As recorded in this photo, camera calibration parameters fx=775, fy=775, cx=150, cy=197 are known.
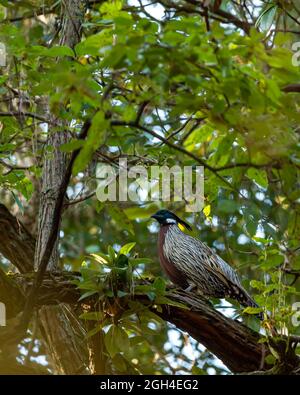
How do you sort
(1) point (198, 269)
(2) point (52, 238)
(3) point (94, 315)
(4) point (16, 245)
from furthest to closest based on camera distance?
1. (1) point (198, 269)
2. (4) point (16, 245)
3. (3) point (94, 315)
4. (2) point (52, 238)

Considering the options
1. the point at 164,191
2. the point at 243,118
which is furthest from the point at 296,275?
the point at 243,118

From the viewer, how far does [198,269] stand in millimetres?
5816

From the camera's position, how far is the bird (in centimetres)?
577

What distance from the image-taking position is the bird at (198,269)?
577 cm

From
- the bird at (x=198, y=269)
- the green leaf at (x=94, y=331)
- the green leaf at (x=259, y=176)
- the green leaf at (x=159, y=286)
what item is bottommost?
the green leaf at (x=94, y=331)

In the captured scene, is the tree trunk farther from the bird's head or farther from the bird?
the bird's head

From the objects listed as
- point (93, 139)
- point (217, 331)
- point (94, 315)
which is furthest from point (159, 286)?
point (93, 139)

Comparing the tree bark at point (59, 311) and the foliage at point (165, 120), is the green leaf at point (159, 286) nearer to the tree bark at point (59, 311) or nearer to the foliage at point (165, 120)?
the foliage at point (165, 120)

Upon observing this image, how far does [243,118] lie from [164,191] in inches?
70.3

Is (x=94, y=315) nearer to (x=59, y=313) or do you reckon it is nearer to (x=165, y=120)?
(x=59, y=313)

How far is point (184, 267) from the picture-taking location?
5.84m

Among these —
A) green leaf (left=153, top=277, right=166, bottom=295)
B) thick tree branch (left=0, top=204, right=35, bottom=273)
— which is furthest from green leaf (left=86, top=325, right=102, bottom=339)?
thick tree branch (left=0, top=204, right=35, bottom=273)

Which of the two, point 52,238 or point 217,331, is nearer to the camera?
point 52,238

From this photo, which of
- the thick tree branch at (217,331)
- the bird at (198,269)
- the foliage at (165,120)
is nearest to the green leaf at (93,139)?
the foliage at (165,120)
